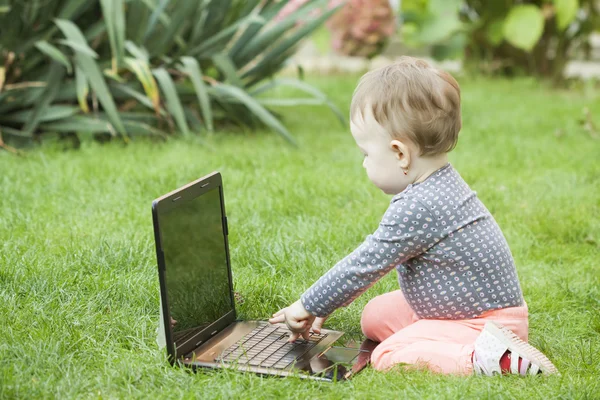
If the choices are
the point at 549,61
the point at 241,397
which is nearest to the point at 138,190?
the point at 241,397

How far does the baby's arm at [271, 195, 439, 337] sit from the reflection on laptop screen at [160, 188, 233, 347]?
0.28m

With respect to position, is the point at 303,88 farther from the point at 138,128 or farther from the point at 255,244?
the point at 255,244

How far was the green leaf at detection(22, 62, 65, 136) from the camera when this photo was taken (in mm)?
4473

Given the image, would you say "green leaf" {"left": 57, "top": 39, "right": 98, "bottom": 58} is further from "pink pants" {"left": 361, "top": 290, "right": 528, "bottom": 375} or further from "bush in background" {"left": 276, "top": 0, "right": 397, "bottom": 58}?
"bush in background" {"left": 276, "top": 0, "right": 397, "bottom": 58}

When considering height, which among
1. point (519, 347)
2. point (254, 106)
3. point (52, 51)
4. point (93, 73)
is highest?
point (52, 51)

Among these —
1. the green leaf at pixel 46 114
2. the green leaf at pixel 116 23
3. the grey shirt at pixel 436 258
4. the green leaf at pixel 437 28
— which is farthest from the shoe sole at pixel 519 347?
the green leaf at pixel 437 28

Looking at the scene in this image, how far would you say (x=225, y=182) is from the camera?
3.94 m

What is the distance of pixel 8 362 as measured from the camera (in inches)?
83.0

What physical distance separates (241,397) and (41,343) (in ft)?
1.91

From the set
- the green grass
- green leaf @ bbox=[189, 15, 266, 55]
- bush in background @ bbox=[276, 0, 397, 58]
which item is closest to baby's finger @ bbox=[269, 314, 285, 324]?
the green grass

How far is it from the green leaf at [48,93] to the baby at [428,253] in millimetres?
2662

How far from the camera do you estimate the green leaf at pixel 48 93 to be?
4.47m

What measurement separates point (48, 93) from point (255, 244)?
2.06 metres

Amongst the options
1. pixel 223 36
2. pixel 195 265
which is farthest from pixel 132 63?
pixel 195 265
